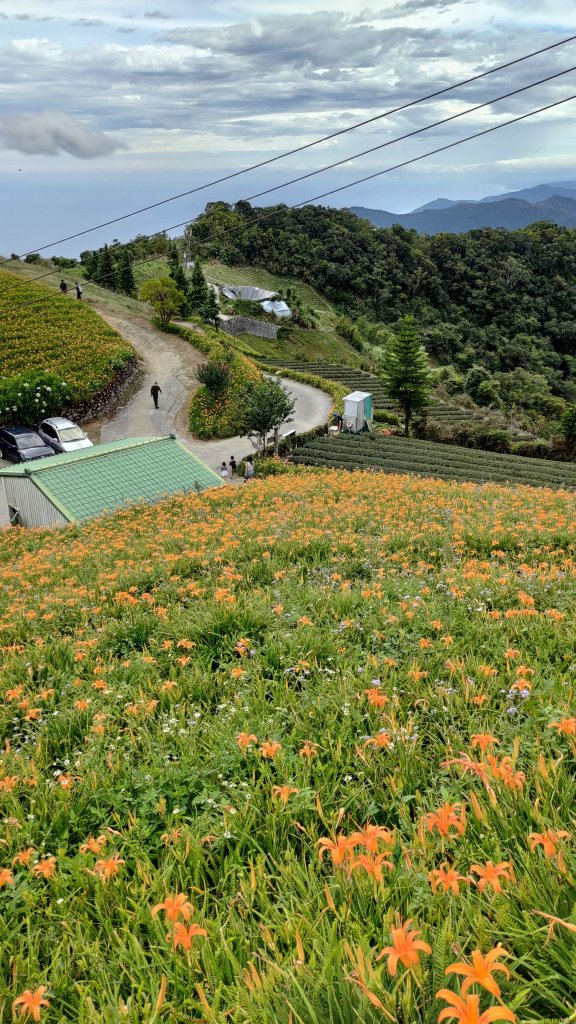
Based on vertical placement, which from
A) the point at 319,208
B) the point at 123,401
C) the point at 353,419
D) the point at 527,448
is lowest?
the point at 527,448

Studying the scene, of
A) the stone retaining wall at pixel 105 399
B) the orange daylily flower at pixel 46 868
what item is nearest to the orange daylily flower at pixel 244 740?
the orange daylily flower at pixel 46 868

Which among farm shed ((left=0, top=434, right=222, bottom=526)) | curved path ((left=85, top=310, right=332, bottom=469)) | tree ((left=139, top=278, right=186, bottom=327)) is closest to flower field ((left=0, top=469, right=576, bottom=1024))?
farm shed ((left=0, top=434, right=222, bottom=526))

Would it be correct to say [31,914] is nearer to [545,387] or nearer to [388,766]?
[388,766]

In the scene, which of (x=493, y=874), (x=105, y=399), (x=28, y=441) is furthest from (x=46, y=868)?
(x=105, y=399)

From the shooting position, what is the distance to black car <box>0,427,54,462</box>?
2398 centimetres

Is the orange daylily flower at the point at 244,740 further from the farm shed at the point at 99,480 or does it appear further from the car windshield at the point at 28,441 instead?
the car windshield at the point at 28,441

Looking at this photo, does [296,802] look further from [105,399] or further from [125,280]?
[125,280]

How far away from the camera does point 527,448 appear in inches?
1390

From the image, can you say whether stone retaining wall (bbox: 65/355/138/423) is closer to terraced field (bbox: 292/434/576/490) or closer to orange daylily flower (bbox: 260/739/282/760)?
terraced field (bbox: 292/434/576/490)

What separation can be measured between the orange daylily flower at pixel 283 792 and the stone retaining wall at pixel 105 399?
29.4m

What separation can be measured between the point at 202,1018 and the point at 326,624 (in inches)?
128

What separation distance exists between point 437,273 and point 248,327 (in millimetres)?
37837

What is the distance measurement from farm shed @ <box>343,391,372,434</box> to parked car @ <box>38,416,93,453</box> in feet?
49.7

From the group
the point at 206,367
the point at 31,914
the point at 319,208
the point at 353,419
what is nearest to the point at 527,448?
the point at 353,419
